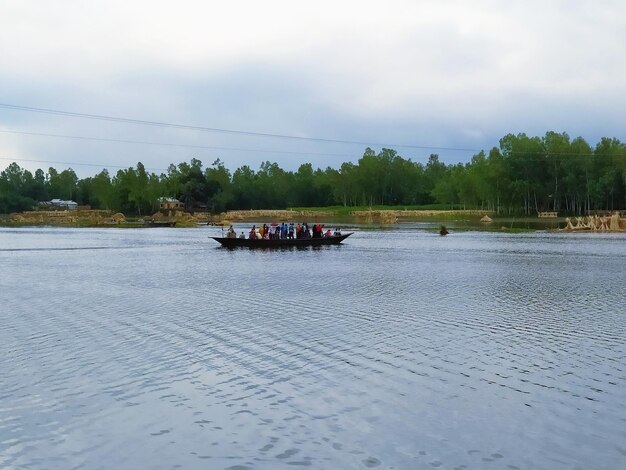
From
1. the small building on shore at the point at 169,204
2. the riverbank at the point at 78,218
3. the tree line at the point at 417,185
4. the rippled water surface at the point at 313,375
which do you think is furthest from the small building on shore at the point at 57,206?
the rippled water surface at the point at 313,375

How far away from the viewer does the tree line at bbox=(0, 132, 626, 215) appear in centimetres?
12694

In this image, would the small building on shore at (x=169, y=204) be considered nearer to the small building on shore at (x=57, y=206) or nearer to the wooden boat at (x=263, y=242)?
the small building on shore at (x=57, y=206)

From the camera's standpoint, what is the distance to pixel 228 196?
568ft

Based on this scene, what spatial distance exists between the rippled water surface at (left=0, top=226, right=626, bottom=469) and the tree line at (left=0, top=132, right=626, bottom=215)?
333ft

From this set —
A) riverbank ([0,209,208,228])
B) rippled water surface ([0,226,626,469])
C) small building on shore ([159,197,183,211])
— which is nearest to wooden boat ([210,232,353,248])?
rippled water surface ([0,226,626,469])

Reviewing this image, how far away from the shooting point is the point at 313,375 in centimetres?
1505

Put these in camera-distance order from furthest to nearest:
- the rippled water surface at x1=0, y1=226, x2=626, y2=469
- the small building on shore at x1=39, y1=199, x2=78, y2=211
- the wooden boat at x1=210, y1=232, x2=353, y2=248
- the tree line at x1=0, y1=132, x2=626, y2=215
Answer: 1. the small building on shore at x1=39, y1=199, x2=78, y2=211
2. the tree line at x1=0, y1=132, x2=626, y2=215
3. the wooden boat at x1=210, y1=232, x2=353, y2=248
4. the rippled water surface at x1=0, y1=226, x2=626, y2=469

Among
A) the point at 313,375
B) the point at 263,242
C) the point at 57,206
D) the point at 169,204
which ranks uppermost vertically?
the point at 57,206

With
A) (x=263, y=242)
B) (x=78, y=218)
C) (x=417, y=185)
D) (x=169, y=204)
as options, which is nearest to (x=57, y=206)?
(x=169, y=204)

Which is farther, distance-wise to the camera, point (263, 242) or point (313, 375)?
point (263, 242)

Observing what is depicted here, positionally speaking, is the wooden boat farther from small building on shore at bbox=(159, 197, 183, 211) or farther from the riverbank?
small building on shore at bbox=(159, 197, 183, 211)

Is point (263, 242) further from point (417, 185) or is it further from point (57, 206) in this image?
point (57, 206)

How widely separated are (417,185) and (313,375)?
172m

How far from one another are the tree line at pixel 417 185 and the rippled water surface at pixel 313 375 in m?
101
